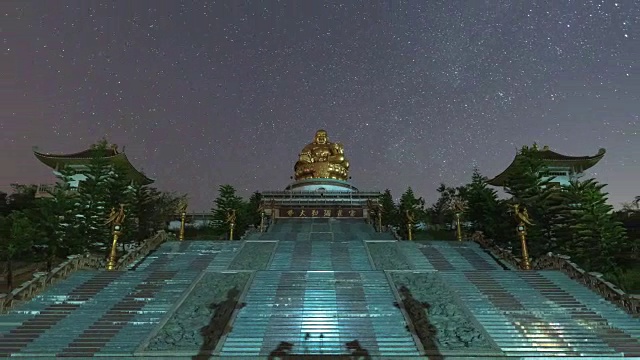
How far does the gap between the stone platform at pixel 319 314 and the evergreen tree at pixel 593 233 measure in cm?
537

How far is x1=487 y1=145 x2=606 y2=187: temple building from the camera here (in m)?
30.0

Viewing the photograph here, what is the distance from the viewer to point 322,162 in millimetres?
43562

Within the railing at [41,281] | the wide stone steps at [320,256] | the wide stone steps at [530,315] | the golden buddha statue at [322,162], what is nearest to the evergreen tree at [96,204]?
the railing at [41,281]

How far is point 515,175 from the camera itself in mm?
20906

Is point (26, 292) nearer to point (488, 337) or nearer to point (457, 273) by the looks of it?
point (488, 337)

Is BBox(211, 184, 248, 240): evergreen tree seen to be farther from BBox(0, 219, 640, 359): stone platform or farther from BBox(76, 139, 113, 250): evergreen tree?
BBox(0, 219, 640, 359): stone platform

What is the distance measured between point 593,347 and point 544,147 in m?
26.0

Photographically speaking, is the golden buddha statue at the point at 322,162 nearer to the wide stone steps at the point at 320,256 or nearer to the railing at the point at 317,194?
the railing at the point at 317,194

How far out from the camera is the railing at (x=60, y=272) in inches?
420

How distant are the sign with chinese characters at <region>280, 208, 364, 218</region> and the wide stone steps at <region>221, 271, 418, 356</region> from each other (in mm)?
20587

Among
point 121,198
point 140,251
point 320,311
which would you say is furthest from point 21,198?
point 320,311

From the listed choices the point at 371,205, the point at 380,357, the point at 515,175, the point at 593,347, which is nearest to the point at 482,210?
the point at 515,175

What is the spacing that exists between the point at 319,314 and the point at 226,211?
17.3 metres

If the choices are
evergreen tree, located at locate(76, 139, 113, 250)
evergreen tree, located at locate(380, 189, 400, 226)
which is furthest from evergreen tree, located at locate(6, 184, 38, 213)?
evergreen tree, located at locate(380, 189, 400, 226)
